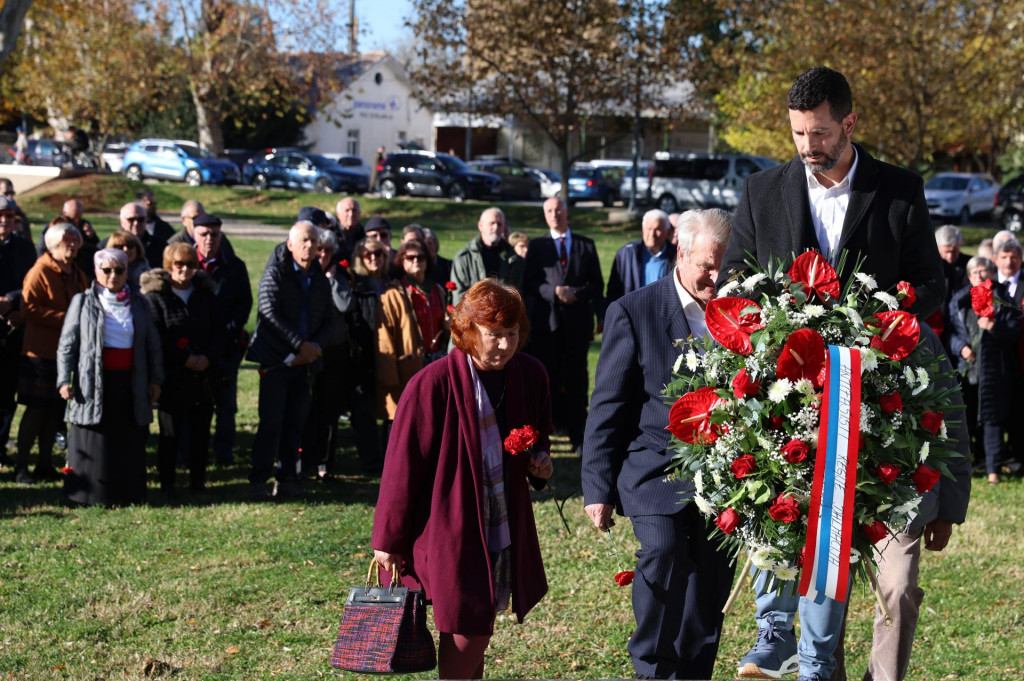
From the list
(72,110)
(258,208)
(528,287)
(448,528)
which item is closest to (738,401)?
(448,528)

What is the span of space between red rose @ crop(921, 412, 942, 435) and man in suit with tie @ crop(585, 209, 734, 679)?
1147 mm

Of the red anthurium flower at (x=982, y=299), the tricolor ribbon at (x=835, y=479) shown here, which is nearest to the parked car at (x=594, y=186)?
the red anthurium flower at (x=982, y=299)

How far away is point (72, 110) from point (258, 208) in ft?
34.6

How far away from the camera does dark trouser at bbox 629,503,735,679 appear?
4668mm

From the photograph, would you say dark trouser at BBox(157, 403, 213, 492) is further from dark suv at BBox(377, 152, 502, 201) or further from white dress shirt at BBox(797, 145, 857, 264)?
dark suv at BBox(377, 152, 502, 201)

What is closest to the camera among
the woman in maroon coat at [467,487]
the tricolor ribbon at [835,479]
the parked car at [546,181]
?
the tricolor ribbon at [835,479]

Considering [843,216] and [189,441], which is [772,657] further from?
[189,441]

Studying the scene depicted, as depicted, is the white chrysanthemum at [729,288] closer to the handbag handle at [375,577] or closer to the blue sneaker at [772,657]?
the handbag handle at [375,577]

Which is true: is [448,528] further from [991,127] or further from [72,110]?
[72,110]

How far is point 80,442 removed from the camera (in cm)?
855

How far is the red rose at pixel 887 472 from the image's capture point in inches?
143

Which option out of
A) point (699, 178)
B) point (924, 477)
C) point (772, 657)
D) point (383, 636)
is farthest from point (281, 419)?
point (699, 178)

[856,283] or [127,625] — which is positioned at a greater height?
[856,283]

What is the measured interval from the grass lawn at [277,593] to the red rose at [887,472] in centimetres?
254
